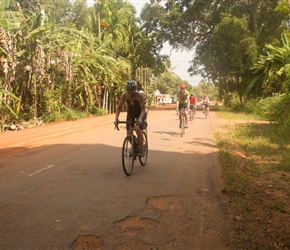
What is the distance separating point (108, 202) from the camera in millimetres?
4469

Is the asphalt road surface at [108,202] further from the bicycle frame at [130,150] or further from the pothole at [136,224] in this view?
the bicycle frame at [130,150]

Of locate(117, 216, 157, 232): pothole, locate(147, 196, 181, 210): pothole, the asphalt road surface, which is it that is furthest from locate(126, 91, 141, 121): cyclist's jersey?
locate(117, 216, 157, 232): pothole

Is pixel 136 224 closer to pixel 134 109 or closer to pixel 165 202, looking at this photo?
pixel 165 202

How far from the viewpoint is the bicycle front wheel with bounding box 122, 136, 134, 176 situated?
19.3ft

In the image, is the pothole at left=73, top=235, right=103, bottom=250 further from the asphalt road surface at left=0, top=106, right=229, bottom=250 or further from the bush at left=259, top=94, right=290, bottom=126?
the bush at left=259, top=94, right=290, bottom=126

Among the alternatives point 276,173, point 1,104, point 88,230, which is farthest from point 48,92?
point 88,230

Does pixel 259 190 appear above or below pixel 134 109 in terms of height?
below

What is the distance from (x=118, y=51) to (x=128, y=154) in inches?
1290

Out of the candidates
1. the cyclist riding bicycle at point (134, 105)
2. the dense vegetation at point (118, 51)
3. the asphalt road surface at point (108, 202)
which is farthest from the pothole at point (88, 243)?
the dense vegetation at point (118, 51)

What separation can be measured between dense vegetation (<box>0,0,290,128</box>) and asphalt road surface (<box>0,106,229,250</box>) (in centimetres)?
542

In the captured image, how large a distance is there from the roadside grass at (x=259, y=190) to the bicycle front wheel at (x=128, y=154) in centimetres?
188

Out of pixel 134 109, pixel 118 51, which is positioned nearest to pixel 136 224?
pixel 134 109

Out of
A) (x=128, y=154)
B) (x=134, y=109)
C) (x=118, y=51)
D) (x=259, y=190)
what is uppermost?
(x=118, y=51)

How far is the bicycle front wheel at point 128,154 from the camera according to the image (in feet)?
19.3
